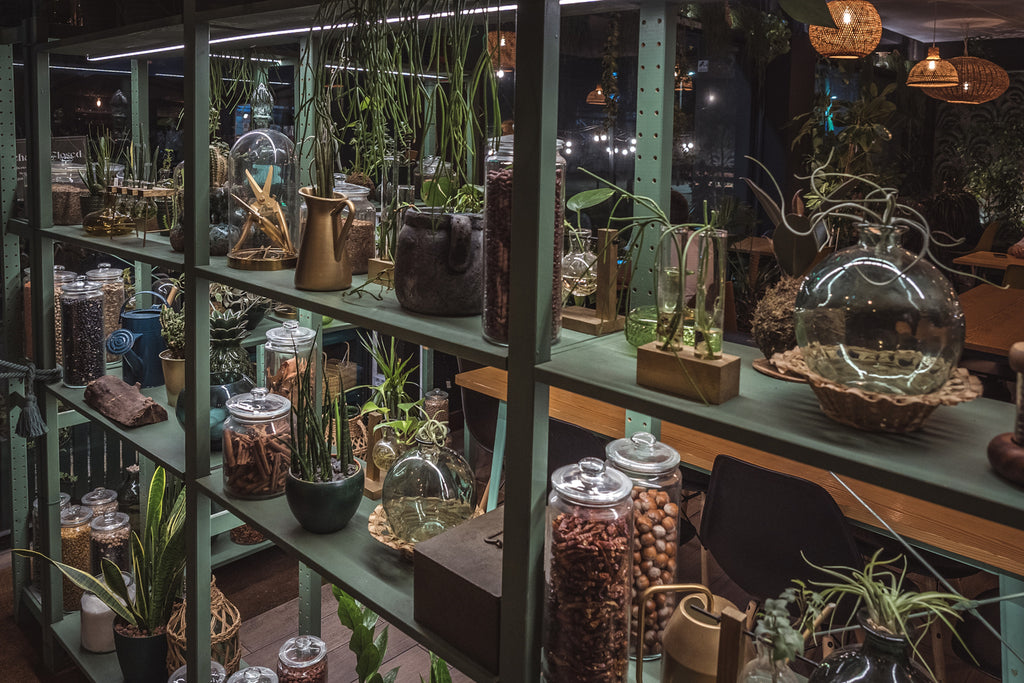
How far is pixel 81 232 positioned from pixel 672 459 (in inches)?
74.7

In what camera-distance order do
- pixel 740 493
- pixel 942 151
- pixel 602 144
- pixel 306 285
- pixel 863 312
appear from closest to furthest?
pixel 863 312 < pixel 306 285 < pixel 740 493 < pixel 602 144 < pixel 942 151

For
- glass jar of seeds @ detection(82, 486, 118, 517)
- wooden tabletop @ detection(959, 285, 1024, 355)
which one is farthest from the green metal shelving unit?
wooden tabletop @ detection(959, 285, 1024, 355)

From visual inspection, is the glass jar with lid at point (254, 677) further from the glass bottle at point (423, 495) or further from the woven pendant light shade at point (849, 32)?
the woven pendant light shade at point (849, 32)

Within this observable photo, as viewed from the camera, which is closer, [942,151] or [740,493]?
[740,493]

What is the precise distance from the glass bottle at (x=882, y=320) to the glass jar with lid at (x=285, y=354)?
1349 mm

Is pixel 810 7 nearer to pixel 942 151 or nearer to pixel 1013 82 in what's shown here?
pixel 942 151

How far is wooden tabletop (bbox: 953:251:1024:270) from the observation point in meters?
4.26

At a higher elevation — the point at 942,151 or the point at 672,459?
the point at 942,151

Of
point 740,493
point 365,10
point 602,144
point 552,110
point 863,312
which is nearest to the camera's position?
point 863,312

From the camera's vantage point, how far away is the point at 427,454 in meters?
1.56

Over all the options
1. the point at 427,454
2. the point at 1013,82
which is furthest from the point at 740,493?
the point at 1013,82

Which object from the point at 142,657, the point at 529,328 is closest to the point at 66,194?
the point at 142,657

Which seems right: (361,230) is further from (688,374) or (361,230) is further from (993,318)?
(993,318)

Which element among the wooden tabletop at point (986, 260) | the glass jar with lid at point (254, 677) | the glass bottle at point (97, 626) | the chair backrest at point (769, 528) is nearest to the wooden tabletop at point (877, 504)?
the chair backrest at point (769, 528)
